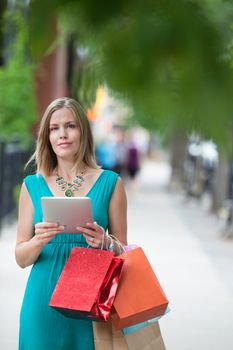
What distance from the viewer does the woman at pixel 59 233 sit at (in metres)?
3.80

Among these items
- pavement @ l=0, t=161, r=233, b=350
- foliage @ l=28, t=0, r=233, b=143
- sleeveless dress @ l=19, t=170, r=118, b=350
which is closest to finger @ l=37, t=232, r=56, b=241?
sleeveless dress @ l=19, t=170, r=118, b=350

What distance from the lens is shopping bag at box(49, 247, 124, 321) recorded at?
3.50 m

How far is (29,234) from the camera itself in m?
3.85

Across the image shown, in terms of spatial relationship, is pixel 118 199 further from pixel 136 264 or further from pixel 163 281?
pixel 163 281

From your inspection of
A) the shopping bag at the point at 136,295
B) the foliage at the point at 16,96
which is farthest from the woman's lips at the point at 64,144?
the foliage at the point at 16,96

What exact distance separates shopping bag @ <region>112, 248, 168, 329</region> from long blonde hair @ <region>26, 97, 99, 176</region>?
1.80 feet

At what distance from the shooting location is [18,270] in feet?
35.4

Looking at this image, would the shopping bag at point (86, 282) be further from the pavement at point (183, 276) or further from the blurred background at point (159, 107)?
the pavement at point (183, 276)

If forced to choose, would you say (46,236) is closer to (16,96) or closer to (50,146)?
(50,146)

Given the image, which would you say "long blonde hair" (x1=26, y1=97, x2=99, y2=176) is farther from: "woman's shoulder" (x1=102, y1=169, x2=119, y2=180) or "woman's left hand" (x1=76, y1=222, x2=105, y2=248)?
"woman's left hand" (x1=76, y1=222, x2=105, y2=248)

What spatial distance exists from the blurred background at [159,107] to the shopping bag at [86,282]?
0.65m

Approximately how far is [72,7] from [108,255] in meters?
2.37

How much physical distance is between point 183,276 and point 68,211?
7.31 metres

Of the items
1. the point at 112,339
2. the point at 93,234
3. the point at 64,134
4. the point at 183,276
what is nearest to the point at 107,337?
the point at 112,339
